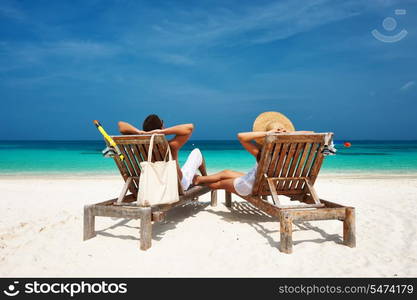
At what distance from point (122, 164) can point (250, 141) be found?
167 cm

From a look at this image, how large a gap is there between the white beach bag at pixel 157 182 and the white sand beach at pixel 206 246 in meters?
0.54

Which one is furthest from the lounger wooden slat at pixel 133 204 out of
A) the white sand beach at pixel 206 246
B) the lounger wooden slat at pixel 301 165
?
the lounger wooden slat at pixel 301 165

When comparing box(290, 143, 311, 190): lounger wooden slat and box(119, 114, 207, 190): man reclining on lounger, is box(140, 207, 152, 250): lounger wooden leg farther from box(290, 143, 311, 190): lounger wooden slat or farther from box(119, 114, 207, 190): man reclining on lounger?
box(290, 143, 311, 190): lounger wooden slat

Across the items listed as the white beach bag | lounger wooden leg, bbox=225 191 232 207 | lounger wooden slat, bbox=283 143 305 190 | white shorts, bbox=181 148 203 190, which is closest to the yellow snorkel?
the white beach bag

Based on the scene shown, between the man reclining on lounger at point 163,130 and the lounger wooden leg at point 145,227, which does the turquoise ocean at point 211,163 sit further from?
the lounger wooden leg at point 145,227

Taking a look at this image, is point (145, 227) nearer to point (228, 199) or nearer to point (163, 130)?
point (163, 130)

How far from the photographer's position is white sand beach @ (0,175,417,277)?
2.95 m

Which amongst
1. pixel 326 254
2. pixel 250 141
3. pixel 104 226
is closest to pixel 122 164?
pixel 104 226

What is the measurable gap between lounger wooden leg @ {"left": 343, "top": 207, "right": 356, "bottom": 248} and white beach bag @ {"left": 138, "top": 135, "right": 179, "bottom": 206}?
1.97 metres

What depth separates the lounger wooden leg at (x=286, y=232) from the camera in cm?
329

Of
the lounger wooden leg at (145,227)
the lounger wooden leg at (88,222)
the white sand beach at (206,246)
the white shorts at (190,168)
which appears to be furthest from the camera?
the white shorts at (190,168)

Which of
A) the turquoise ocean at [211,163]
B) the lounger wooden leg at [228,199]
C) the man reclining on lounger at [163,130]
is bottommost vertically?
the turquoise ocean at [211,163]

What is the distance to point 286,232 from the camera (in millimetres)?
3297

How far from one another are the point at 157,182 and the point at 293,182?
1809 millimetres
